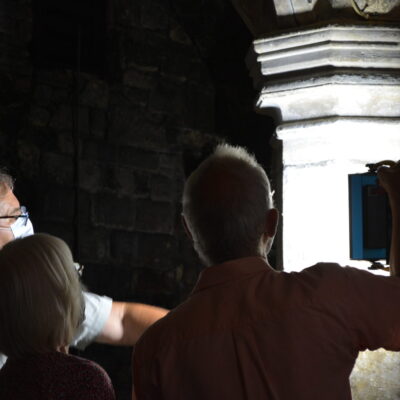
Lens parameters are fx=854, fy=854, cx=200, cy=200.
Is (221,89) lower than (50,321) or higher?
higher

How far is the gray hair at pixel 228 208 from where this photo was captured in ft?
4.85

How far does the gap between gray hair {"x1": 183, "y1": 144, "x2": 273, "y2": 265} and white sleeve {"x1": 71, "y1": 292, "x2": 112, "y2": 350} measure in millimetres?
893

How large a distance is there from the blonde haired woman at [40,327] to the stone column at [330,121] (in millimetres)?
741

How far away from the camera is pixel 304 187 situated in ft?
7.30

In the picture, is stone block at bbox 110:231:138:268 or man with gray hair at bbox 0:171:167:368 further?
stone block at bbox 110:231:138:268

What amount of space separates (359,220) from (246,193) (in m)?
0.56

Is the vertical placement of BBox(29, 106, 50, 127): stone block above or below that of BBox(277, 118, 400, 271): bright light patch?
above

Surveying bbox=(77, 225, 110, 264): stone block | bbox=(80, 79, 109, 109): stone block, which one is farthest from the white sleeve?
bbox=(80, 79, 109, 109): stone block

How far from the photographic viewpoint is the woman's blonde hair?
64.9 inches

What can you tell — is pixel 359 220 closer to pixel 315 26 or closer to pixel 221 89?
pixel 315 26

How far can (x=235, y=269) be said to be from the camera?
1.48 m

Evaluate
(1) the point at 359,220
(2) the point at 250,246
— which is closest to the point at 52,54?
(1) the point at 359,220

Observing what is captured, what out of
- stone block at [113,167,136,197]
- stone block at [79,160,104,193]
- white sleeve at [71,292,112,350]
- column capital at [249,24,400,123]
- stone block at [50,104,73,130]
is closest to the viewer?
column capital at [249,24,400,123]

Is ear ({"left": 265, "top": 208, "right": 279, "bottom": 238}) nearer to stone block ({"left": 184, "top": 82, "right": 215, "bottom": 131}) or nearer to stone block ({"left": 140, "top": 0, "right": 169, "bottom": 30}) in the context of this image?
stone block ({"left": 140, "top": 0, "right": 169, "bottom": 30})
